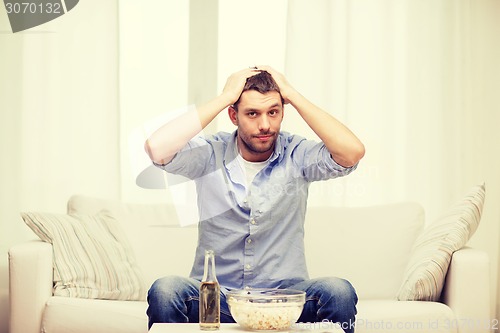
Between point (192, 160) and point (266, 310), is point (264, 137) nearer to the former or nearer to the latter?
point (192, 160)

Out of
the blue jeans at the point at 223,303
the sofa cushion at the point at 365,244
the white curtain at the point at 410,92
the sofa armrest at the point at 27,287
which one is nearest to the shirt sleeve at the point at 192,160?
the blue jeans at the point at 223,303

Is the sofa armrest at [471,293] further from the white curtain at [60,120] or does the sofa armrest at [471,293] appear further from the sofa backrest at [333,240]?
the white curtain at [60,120]

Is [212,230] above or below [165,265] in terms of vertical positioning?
above

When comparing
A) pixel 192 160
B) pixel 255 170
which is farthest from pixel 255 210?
pixel 192 160

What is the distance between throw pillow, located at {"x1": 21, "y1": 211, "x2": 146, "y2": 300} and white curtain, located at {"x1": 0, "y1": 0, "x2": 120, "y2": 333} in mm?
1188

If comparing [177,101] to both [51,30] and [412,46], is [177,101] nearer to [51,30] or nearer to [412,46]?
[51,30]

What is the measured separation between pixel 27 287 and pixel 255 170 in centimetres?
95

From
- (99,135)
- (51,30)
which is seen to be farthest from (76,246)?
(51,30)

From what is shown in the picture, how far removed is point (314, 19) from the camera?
14.6 ft

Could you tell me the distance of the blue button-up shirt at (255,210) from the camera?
2.52 meters

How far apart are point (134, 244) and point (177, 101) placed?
1296 mm

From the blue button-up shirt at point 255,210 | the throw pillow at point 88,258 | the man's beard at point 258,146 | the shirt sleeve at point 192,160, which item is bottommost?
the throw pillow at point 88,258

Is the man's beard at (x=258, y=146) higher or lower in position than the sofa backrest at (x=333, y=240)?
higher

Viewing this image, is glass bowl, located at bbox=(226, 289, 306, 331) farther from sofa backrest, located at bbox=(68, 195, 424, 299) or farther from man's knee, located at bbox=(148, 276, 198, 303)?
sofa backrest, located at bbox=(68, 195, 424, 299)
